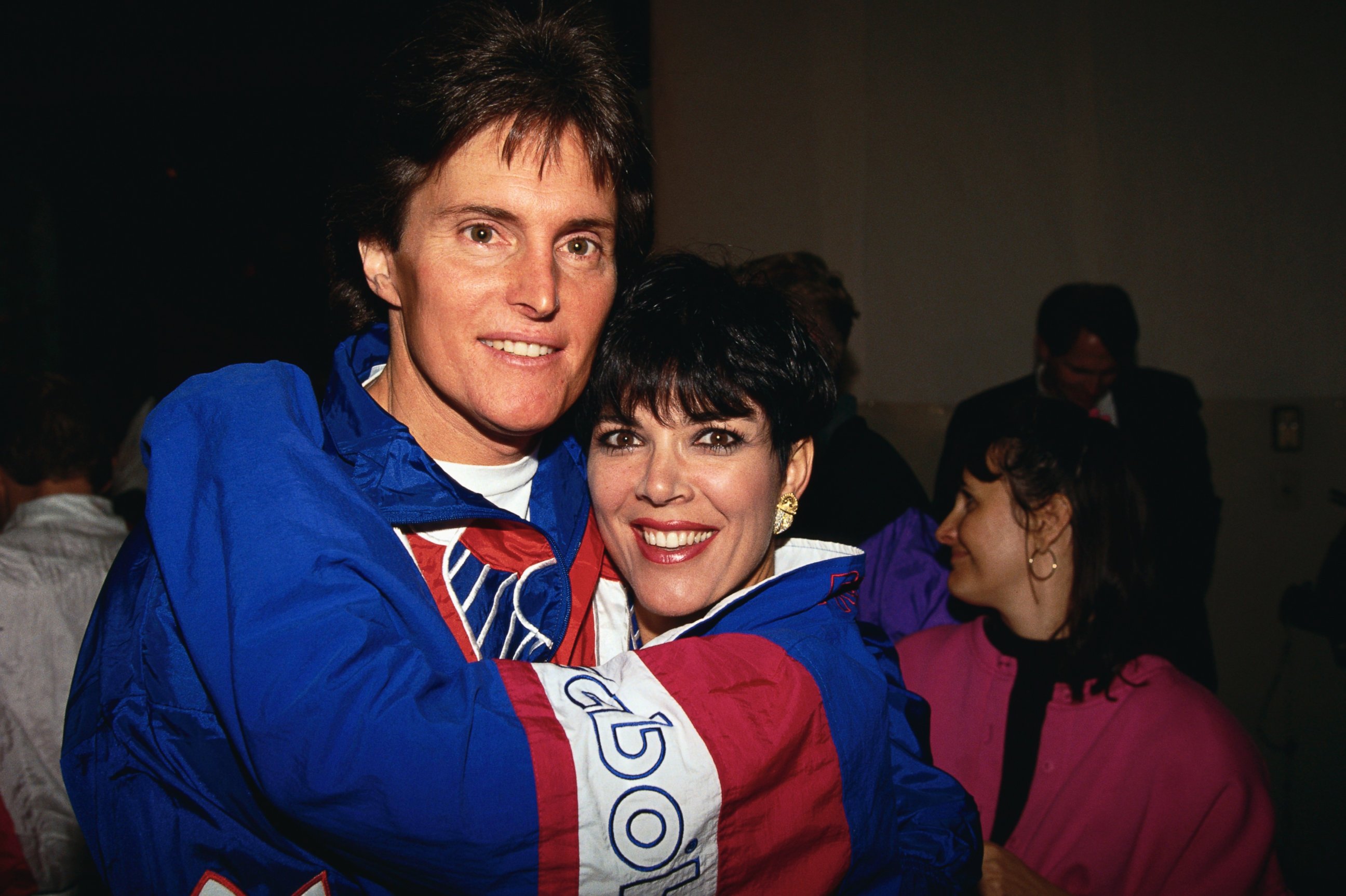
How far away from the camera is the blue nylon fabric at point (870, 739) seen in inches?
38.8

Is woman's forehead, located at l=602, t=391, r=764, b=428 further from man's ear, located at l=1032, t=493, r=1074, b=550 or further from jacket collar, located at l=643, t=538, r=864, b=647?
man's ear, located at l=1032, t=493, r=1074, b=550

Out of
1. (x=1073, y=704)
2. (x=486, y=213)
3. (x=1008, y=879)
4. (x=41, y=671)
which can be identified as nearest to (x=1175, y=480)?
(x=1073, y=704)

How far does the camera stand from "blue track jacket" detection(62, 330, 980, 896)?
2.48 feet

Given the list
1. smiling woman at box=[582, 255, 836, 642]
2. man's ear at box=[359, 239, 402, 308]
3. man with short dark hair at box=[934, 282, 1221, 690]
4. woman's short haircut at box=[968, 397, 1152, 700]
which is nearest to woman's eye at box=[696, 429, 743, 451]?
smiling woman at box=[582, 255, 836, 642]

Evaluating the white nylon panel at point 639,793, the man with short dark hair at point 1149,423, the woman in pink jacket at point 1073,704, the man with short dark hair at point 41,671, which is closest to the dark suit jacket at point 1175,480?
the man with short dark hair at point 1149,423

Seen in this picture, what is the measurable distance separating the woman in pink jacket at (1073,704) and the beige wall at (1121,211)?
6.97ft

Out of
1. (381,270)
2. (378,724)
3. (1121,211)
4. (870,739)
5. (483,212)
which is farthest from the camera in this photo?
(1121,211)

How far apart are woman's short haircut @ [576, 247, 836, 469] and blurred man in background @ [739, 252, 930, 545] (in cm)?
70

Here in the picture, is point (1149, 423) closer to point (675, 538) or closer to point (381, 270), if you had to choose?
point (675, 538)

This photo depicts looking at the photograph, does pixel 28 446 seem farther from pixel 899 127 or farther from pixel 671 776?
pixel 899 127

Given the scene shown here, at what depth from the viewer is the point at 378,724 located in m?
0.74

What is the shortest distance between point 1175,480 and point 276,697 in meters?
3.32

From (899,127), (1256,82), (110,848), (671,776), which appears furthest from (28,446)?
(1256,82)

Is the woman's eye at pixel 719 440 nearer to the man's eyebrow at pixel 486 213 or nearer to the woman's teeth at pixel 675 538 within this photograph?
the woman's teeth at pixel 675 538
